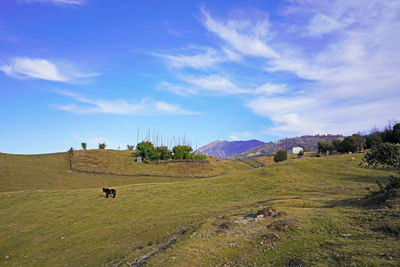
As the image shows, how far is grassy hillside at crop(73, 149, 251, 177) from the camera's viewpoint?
102m

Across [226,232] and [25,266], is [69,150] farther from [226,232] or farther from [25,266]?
[226,232]

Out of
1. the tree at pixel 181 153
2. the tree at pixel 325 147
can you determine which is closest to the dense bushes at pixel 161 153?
the tree at pixel 181 153

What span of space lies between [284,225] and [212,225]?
6579mm

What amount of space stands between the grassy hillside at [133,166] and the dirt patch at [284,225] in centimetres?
8175

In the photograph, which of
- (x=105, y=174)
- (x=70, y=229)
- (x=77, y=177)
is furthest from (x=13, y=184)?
(x=70, y=229)

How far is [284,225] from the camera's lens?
63.5 ft

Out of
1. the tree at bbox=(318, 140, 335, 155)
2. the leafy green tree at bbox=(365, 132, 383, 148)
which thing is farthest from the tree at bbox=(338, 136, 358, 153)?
the tree at bbox=(318, 140, 335, 155)

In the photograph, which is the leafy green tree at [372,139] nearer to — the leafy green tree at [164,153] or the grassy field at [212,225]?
the grassy field at [212,225]

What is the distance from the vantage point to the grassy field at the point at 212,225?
1550cm

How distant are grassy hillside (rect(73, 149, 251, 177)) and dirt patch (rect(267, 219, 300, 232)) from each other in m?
81.7

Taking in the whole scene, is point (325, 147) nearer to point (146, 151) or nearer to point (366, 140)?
point (366, 140)

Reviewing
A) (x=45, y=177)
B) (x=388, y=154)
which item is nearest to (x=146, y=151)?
(x=45, y=177)

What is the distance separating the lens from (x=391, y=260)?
40.2 ft

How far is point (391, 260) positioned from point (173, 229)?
18356mm
